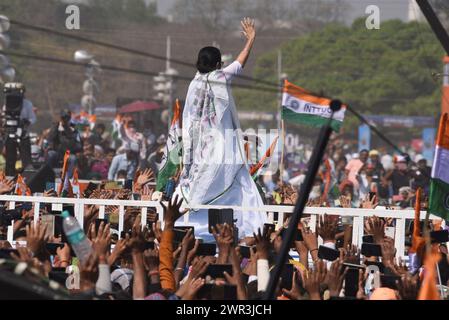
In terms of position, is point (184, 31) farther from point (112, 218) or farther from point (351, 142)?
point (112, 218)

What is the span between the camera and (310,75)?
2862 inches

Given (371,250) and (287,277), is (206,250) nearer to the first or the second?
(287,277)

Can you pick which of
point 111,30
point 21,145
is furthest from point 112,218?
point 111,30

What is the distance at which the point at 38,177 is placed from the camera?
57.9ft

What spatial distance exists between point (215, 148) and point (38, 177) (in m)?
5.68

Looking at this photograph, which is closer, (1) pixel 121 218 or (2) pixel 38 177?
(1) pixel 121 218

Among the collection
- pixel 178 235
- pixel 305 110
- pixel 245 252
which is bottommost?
pixel 245 252

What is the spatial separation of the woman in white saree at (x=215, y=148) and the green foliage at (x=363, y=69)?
55873 mm

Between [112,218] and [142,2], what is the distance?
52760 mm

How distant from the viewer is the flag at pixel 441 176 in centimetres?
815

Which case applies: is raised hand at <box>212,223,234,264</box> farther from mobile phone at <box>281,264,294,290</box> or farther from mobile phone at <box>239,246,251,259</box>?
mobile phone at <box>239,246,251,259</box>

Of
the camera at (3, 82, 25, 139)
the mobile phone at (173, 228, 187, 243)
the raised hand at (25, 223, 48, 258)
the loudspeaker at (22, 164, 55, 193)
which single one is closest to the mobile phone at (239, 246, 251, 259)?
the mobile phone at (173, 228, 187, 243)

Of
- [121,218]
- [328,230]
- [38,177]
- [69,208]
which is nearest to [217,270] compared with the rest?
[328,230]
